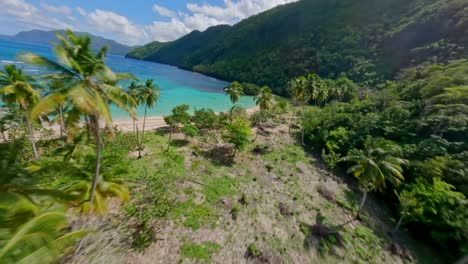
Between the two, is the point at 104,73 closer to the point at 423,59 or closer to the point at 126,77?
the point at 126,77

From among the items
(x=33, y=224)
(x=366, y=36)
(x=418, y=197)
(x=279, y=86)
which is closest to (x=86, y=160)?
(x=33, y=224)

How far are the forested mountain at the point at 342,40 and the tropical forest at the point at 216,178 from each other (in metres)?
27.2

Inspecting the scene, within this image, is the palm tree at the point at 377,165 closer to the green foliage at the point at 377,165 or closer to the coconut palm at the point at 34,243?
the green foliage at the point at 377,165

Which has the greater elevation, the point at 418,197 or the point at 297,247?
the point at 418,197

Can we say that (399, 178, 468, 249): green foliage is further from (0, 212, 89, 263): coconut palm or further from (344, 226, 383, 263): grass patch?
(0, 212, 89, 263): coconut palm

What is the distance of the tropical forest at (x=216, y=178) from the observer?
7094 millimetres

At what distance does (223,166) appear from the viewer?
2175cm

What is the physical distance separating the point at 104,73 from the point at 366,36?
102704 millimetres

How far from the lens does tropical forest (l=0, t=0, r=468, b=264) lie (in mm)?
7094

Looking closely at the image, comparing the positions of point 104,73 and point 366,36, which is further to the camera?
point 366,36

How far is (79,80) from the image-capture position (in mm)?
7785

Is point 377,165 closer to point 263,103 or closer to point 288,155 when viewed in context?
point 288,155

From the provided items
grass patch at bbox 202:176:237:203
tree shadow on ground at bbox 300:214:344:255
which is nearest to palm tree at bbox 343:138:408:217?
tree shadow on ground at bbox 300:214:344:255

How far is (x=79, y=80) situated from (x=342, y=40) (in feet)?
345
